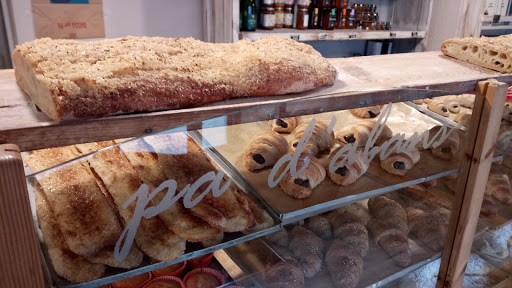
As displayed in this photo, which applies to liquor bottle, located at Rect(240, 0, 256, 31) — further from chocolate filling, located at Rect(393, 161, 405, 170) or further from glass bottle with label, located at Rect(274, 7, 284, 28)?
chocolate filling, located at Rect(393, 161, 405, 170)

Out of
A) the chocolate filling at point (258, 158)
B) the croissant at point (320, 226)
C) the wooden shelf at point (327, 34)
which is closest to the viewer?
the chocolate filling at point (258, 158)

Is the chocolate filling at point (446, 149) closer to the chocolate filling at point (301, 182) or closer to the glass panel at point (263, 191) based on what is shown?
the glass panel at point (263, 191)

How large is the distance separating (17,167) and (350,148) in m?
0.85

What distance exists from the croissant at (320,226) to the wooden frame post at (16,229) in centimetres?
97

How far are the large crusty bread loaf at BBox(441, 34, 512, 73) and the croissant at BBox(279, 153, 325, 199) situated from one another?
2.83ft

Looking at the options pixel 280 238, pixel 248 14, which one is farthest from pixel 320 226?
pixel 248 14

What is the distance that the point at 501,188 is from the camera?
1860mm

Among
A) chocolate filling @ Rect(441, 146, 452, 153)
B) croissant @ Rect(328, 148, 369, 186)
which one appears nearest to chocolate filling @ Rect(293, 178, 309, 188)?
croissant @ Rect(328, 148, 369, 186)

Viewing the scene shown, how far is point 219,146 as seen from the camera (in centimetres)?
95

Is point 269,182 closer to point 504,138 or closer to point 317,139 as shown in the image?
point 317,139

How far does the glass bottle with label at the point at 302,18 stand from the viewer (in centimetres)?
324

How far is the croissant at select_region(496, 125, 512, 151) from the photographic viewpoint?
153 cm

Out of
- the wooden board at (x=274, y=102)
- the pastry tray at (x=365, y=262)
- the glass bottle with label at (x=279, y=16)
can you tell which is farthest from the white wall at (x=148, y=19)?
the pastry tray at (x=365, y=262)

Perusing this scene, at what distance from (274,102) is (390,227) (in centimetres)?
96
